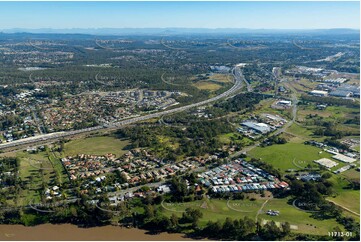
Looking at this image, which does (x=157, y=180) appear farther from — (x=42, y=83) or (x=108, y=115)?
(x=42, y=83)

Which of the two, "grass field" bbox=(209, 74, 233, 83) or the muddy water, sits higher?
"grass field" bbox=(209, 74, 233, 83)

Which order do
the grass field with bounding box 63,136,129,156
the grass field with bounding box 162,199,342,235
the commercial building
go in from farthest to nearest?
1. the commercial building
2. the grass field with bounding box 63,136,129,156
3. the grass field with bounding box 162,199,342,235

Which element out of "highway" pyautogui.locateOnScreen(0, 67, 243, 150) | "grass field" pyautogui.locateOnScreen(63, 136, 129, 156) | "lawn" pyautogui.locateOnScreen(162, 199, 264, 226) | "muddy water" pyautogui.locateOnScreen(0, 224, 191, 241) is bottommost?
"muddy water" pyautogui.locateOnScreen(0, 224, 191, 241)

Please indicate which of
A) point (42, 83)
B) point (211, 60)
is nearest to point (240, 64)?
point (211, 60)

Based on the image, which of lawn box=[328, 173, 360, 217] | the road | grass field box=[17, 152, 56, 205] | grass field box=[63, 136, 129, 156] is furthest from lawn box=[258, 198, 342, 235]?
grass field box=[17, 152, 56, 205]

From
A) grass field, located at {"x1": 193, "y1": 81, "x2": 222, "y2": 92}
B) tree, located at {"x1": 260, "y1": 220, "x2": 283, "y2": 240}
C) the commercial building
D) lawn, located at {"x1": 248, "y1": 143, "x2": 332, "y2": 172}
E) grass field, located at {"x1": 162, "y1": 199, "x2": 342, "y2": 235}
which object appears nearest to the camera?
tree, located at {"x1": 260, "y1": 220, "x2": 283, "y2": 240}

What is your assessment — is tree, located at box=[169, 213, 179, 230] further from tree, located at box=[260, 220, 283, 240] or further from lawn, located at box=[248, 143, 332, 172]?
lawn, located at box=[248, 143, 332, 172]
